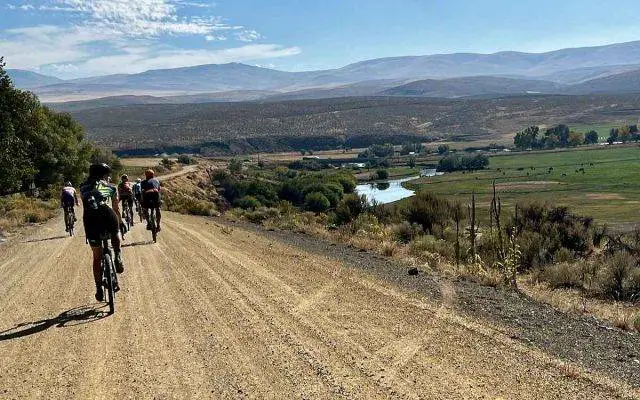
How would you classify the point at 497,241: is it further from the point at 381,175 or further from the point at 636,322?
the point at 381,175

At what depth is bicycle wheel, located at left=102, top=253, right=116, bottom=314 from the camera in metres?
9.31

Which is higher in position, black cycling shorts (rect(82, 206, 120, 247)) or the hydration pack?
the hydration pack

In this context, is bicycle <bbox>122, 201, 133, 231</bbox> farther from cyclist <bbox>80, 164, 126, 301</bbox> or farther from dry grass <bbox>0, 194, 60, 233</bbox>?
cyclist <bbox>80, 164, 126, 301</bbox>

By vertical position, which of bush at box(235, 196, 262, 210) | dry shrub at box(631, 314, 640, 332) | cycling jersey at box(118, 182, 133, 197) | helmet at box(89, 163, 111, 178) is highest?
helmet at box(89, 163, 111, 178)

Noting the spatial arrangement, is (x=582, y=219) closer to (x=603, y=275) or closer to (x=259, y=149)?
(x=603, y=275)

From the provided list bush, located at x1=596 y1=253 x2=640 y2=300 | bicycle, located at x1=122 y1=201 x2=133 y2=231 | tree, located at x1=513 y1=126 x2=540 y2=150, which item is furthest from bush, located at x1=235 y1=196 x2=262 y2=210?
tree, located at x1=513 y1=126 x2=540 y2=150

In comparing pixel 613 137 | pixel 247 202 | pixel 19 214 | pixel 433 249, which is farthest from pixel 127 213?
pixel 613 137

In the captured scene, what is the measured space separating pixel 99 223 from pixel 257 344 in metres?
3.22

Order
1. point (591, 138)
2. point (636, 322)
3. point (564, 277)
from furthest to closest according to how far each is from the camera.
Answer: point (591, 138)
point (564, 277)
point (636, 322)

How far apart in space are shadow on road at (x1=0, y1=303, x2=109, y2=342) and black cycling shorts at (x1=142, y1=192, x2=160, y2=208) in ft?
26.3

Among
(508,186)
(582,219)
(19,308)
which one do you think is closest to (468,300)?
(19,308)

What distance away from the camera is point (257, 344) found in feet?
25.6

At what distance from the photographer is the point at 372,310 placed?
962 cm

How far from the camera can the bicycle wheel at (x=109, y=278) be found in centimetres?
931
